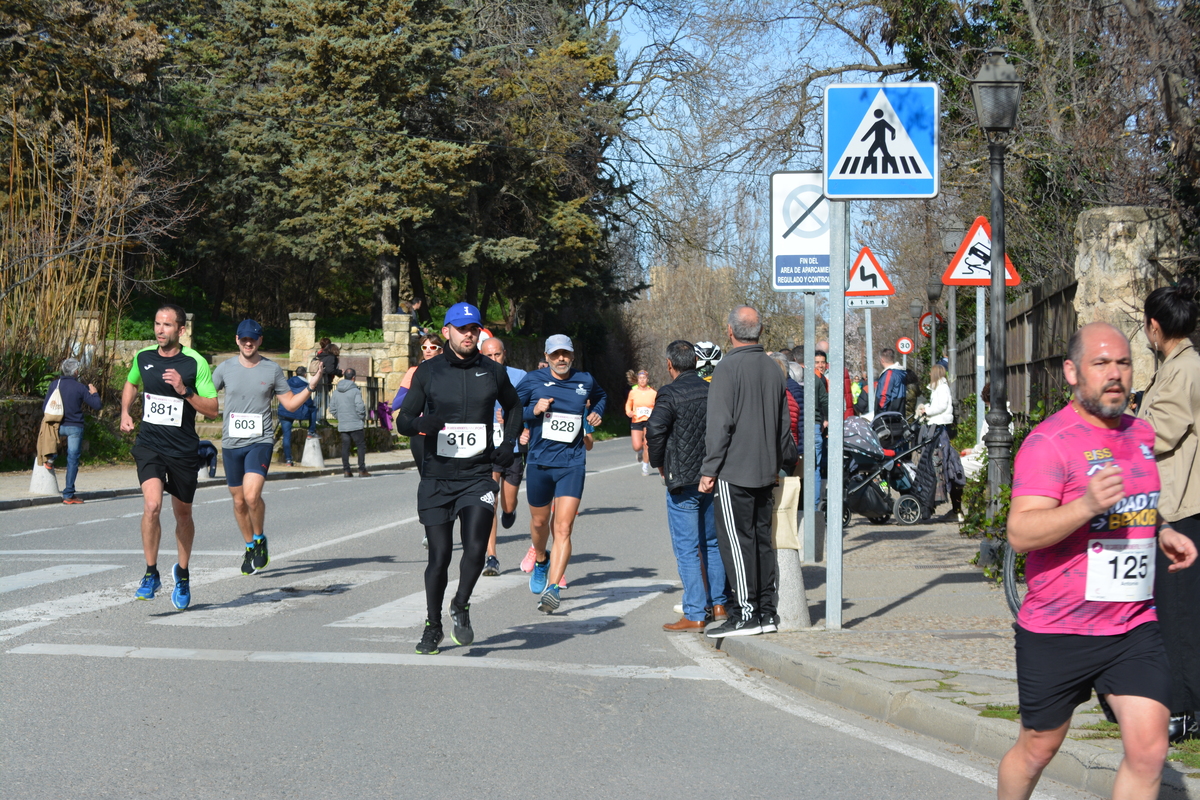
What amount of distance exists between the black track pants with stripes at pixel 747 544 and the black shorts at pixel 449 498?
4.74 ft

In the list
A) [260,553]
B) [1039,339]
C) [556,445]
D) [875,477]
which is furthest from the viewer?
[875,477]

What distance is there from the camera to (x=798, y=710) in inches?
257

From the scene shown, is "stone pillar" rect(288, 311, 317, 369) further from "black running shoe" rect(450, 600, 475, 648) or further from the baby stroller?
"black running shoe" rect(450, 600, 475, 648)

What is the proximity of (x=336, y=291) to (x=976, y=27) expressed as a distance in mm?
39946

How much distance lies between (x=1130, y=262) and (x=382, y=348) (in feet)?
96.0

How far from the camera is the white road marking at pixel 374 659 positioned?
24.3 feet

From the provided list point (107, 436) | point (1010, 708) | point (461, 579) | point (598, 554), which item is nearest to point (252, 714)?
point (461, 579)

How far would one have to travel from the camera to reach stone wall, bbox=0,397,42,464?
22.7 m

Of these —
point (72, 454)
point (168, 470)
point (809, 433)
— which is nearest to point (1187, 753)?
point (809, 433)

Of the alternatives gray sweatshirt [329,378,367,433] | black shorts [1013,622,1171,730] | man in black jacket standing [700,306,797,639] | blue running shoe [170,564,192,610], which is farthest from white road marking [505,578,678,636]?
gray sweatshirt [329,378,367,433]

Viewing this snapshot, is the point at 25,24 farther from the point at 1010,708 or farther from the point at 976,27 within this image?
the point at 1010,708

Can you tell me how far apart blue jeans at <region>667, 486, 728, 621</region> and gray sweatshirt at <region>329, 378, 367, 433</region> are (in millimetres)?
16582

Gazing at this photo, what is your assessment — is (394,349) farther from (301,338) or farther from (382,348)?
(301,338)

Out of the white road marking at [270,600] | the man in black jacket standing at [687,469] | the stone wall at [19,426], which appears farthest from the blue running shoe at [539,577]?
the stone wall at [19,426]
